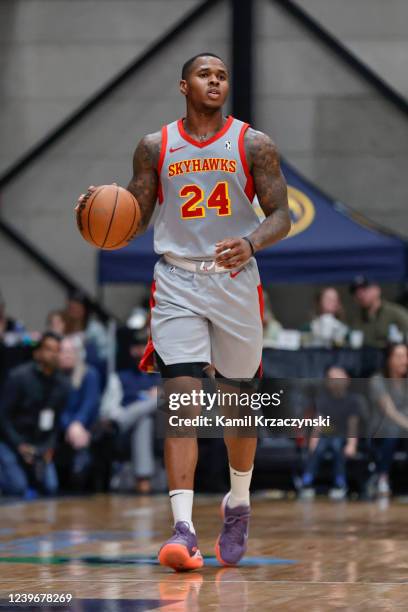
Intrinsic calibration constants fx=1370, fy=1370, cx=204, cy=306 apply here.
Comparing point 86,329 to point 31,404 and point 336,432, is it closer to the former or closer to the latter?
point 31,404

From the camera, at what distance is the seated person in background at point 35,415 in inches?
474

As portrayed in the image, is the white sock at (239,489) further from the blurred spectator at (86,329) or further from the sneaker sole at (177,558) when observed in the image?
the blurred spectator at (86,329)

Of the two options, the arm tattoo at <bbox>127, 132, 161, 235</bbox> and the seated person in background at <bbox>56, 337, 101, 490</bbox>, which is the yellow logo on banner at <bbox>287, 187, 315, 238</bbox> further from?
the arm tattoo at <bbox>127, 132, 161, 235</bbox>

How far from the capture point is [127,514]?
31.1 ft

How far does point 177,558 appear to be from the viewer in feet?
18.4

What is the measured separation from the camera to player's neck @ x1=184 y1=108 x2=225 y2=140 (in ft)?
19.8

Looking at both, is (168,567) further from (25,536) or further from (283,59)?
(283,59)

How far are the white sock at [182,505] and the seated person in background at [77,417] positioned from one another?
6391 mm

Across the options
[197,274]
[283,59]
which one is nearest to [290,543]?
[197,274]

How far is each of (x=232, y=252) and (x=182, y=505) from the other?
1090 millimetres

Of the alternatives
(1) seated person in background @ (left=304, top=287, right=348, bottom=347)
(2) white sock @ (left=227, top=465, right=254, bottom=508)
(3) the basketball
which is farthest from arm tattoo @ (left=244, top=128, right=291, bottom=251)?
(1) seated person in background @ (left=304, top=287, right=348, bottom=347)

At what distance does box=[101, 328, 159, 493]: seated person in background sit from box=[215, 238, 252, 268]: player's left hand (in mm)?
6447

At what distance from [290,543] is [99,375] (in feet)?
19.5

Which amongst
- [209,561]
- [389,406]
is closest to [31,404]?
[389,406]
